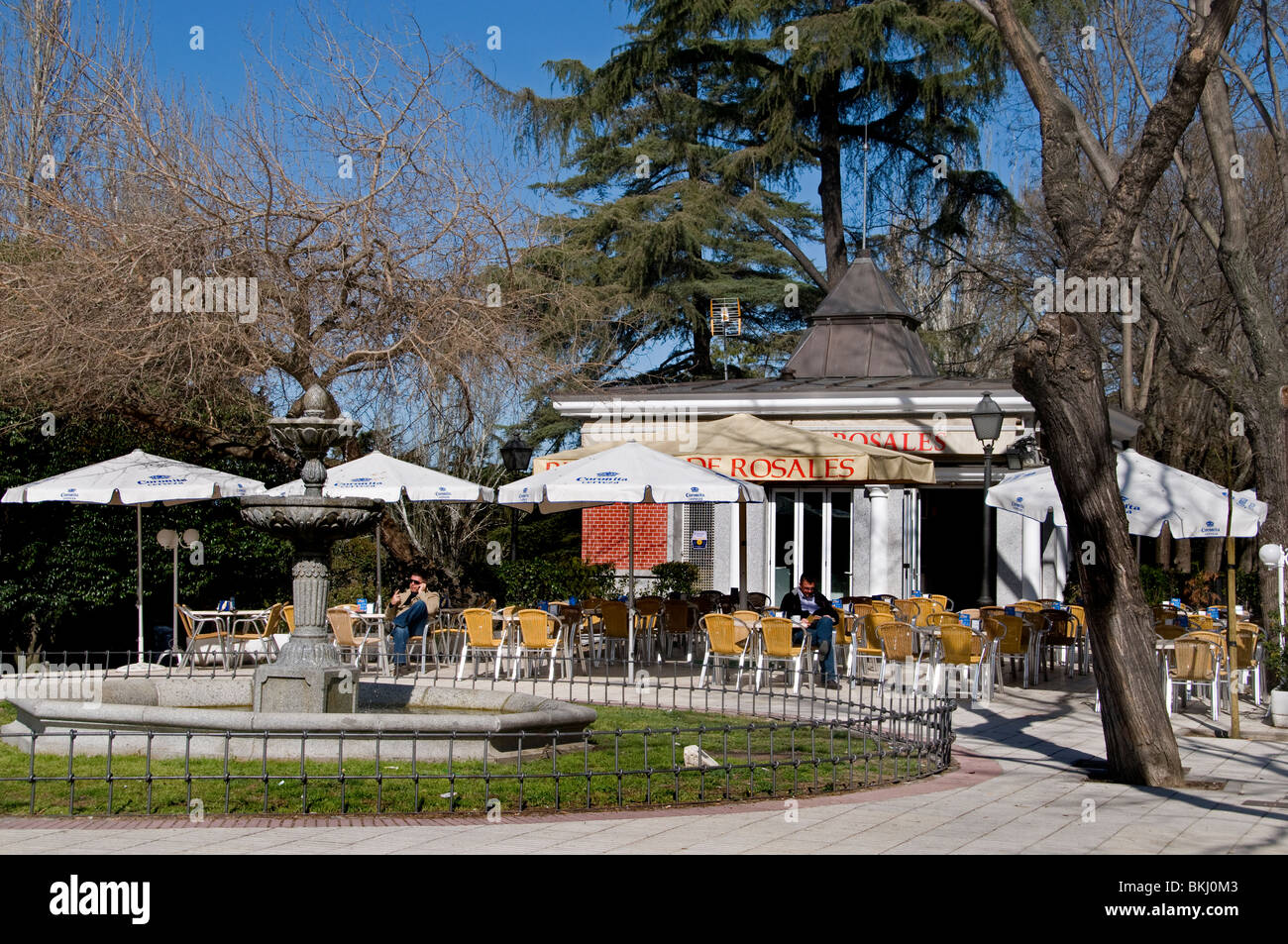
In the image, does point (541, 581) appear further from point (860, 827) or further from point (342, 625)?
point (860, 827)

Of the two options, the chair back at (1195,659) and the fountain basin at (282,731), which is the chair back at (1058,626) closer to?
the chair back at (1195,659)

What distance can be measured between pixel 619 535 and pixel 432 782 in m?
15.1

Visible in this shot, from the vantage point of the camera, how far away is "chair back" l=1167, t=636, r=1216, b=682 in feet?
40.0

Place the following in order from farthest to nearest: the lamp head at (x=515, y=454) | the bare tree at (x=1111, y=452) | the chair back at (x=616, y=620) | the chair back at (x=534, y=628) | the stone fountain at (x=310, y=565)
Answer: the lamp head at (x=515, y=454)
the chair back at (x=616, y=620)
the chair back at (x=534, y=628)
the stone fountain at (x=310, y=565)
the bare tree at (x=1111, y=452)

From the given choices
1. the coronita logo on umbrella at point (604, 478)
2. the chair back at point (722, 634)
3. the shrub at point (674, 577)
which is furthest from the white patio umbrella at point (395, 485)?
the shrub at point (674, 577)

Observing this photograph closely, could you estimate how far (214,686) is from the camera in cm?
1129

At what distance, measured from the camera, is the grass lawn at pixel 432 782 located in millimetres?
7535

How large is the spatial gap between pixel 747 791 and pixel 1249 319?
1234 centimetres

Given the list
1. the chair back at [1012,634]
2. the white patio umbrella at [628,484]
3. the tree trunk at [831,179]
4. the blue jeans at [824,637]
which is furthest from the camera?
the tree trunk at [831,179]

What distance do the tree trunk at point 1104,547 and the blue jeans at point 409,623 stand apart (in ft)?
27.9

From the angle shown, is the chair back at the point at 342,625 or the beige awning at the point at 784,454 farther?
the beige awning at the point at 784,454

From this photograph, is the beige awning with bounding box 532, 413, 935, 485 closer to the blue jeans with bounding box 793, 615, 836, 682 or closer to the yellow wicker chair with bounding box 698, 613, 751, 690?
the blue jeans with bounding box 793, 615, 836, 682
